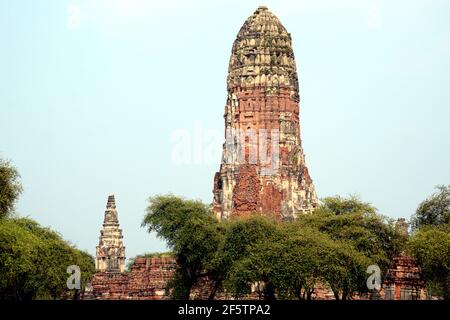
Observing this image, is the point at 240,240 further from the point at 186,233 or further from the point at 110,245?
the point at 110,245

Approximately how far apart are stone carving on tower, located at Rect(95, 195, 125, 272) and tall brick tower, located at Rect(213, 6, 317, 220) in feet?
42.4

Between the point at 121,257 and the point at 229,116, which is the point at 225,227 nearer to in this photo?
the point at 121,257

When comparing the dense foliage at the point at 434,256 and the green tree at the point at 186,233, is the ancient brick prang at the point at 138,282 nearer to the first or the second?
the green tree at the point at 186,233

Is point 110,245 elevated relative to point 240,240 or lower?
elevated

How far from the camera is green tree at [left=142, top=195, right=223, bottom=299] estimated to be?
3492 inches

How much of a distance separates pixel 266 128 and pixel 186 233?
36.6 m

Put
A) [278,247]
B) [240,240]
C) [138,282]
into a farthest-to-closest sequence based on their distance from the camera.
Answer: [138,282]
[240,240]
[278,247]

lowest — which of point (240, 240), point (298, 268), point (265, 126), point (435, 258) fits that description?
point (298, 268)

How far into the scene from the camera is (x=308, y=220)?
301ft

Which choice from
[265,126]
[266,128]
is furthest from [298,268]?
[265,126]

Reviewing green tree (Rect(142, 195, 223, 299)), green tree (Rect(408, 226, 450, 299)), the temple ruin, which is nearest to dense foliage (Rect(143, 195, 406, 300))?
green tree (Rect(142, 195, 223, 299))

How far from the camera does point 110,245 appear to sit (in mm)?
111062
